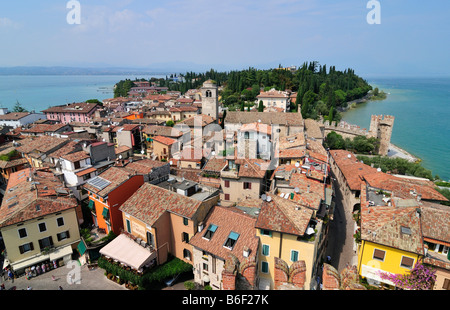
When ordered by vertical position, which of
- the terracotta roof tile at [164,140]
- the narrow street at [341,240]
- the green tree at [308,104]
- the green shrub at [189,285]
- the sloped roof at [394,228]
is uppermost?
the green tree at [308,104]

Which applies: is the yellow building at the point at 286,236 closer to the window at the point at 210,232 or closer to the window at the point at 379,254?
the window at the point at 210,232

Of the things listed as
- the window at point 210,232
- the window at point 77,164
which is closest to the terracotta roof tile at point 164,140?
the window at point 77,164

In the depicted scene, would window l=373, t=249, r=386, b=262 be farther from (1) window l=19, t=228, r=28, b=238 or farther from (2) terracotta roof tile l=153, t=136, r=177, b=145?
(2) terracotta roof tile l=153, t=136, r=177, b=145

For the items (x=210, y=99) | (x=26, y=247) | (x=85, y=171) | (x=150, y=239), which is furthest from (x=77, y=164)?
(x=210, y=99)

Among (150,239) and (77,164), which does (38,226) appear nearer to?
(77,164)

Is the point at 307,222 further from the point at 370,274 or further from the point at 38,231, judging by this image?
the point at 38,231

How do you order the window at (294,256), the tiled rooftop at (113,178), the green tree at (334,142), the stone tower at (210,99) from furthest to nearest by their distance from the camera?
the stone tower at (210,99)
the green tree at (334,142)
the tiled rooftop at (113,178)
the window at (294,256)

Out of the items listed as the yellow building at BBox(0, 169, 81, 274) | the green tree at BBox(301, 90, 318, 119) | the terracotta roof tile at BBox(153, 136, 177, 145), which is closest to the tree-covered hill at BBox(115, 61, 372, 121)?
the green tree at BBox(301, 90, 318, 119)
